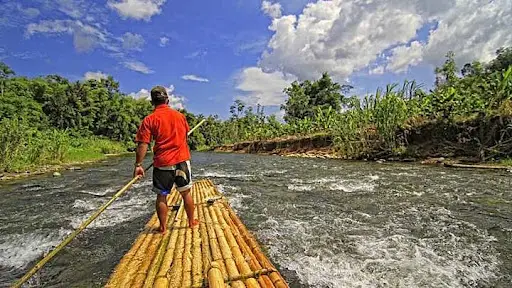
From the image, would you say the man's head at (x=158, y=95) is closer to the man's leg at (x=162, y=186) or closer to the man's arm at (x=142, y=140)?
the man's arm at (x=142, y=140)

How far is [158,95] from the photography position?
146 inches

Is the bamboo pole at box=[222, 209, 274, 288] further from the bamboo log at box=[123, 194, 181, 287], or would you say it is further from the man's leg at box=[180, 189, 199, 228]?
the bamboo log at box=[123, 194, 181, 287]

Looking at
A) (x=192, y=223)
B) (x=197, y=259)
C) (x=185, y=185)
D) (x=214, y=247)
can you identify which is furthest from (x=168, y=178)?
(x=197, y=259)

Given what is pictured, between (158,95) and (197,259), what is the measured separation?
198 cm

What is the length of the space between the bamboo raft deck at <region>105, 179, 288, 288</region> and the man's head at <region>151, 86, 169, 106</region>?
1505mm

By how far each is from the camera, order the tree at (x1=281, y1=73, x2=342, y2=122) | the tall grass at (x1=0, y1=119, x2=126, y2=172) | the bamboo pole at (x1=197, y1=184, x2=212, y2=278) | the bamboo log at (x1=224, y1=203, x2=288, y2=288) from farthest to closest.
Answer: the tree at (x1=281, y1=73, x2=342, y2=122), the tall grass at (x1=0, y1=119, x2=126, y2=172), the bamboo pole at (x1=197, y1=184, x2=212, y2=278), the bamboo log at (x1=224, y1=203, x2=288, y2=288)

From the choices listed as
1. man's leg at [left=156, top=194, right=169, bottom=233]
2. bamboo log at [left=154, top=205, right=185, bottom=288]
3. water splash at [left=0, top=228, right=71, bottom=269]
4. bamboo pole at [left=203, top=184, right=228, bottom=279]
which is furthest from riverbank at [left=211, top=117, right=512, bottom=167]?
water splash at [left=0, top=228, right=71, bottom=269]

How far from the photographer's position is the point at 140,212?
5895 mm

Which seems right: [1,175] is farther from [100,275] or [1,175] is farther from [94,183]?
[100,275]

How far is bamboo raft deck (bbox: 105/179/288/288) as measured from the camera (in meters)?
2.22

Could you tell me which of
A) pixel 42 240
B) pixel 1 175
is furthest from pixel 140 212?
pixel 1 175

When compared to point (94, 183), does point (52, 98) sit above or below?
above

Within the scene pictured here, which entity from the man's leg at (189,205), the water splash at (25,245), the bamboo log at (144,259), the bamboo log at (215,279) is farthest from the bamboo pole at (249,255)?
the water splash at (25,245)

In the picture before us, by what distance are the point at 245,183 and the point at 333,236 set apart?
5.31 m
